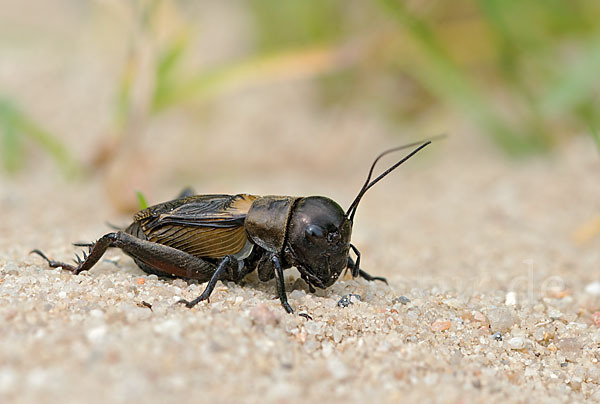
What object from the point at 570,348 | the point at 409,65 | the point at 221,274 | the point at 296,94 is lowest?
the point at 570,348

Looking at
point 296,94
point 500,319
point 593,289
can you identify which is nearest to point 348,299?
point 500,319

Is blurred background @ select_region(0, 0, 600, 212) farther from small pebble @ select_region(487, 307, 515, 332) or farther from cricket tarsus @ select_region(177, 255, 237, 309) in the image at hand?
small pebble @ select_region(487, 307, 515, 332)

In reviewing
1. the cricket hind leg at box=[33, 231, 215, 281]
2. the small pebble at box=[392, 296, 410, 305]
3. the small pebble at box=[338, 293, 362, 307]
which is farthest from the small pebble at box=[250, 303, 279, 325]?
the small pebble at box=[392, 296, 410, 305]

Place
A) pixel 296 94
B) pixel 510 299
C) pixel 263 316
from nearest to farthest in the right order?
pixel 263 316 → pixel 510 299 → pixel 296 94

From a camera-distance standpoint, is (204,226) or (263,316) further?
(204,226)

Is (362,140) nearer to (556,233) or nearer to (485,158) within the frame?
(485,158)

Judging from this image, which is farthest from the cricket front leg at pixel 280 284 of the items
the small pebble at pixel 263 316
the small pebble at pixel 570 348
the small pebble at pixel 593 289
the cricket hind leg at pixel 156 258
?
the small pebble at pixel 593 289

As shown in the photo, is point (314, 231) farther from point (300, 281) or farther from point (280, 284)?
point (300, 281)

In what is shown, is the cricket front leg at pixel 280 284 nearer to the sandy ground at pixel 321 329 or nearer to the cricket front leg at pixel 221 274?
the sandy ground at pixel 321 329
